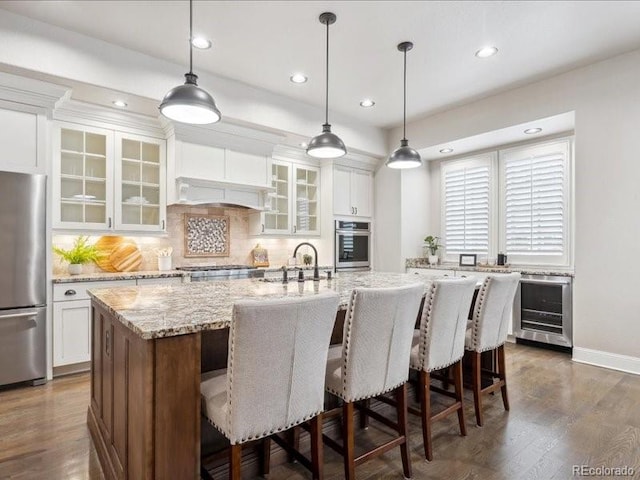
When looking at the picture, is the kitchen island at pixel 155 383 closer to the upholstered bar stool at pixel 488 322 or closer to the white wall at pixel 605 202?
the upholstered bar stool at pixel 488 322

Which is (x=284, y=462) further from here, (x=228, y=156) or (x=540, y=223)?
(x=540, y=223)

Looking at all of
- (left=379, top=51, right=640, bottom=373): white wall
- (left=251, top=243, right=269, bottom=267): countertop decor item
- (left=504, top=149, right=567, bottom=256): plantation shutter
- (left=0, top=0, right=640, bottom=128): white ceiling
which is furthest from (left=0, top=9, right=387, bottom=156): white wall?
(left=379, top=51, right=640, bottom=373): white wall

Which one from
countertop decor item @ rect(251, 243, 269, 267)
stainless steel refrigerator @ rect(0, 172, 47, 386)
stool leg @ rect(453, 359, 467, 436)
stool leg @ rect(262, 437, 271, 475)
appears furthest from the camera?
countertop decor item @ rect(251, 243, 269, 267)

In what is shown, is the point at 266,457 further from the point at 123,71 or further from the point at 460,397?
the point at 123,71

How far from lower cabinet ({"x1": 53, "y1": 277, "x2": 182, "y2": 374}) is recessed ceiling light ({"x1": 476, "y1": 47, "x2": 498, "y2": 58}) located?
4.12 meters

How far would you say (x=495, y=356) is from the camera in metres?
3.09

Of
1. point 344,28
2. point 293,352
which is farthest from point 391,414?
point 344,28

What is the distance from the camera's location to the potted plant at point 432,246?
5742mm

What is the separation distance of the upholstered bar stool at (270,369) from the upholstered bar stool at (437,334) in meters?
0.80

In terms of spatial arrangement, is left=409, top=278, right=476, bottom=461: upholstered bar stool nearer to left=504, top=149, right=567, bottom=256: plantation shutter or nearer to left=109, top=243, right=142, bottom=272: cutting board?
left=504, top=149, right=567, bottom=256: plantation shutter

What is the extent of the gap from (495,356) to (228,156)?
11.6 feet

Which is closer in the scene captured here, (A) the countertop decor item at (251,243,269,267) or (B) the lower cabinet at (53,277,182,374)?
(B) the lower cabinet at (53,277,182,374)

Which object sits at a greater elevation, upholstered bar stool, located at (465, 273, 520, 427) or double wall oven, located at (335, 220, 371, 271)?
double wall oven, located at (335, 220, 371, 271)

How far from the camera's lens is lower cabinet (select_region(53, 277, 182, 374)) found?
11.1 feet
